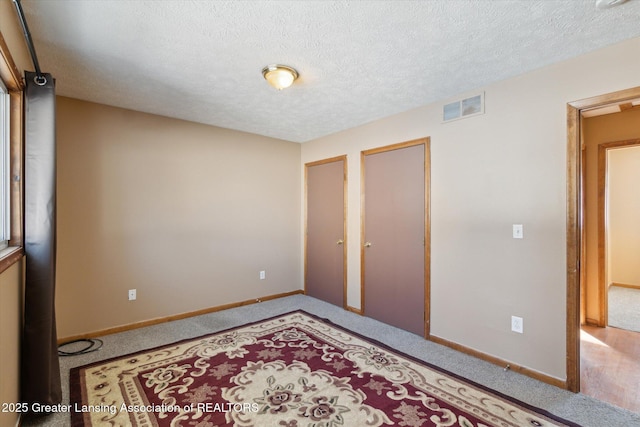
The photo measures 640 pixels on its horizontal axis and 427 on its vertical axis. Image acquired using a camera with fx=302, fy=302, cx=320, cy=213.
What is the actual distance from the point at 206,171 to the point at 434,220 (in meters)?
2.81

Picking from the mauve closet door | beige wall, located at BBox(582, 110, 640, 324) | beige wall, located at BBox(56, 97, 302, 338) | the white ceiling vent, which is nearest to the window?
beige wall, located at BBox(56, 97, 302, 338)

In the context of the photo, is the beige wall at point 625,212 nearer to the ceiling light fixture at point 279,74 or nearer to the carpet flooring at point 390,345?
the carpet flooring at point 390,345

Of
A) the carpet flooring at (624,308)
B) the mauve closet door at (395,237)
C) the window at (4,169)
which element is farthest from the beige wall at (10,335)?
the carpet flooring at (624,308)

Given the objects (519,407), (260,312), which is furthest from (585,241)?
(260,312)

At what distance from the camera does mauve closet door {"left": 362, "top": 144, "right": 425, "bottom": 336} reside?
3.24 meters

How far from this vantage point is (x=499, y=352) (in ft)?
8.54

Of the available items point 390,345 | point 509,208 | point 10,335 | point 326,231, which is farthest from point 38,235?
point 509,208

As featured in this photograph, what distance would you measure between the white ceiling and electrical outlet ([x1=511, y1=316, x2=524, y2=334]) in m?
2.01

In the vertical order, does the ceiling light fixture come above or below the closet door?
above

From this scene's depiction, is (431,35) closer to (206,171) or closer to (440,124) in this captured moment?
(440,124)

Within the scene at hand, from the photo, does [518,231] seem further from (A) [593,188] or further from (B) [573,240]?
(A) [593,188]

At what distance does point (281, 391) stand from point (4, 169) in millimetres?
2179

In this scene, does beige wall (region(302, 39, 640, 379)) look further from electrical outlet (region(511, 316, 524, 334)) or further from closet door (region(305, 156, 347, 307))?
closet door (region(305, 156, 347, 307))

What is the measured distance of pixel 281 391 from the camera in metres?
2.18
